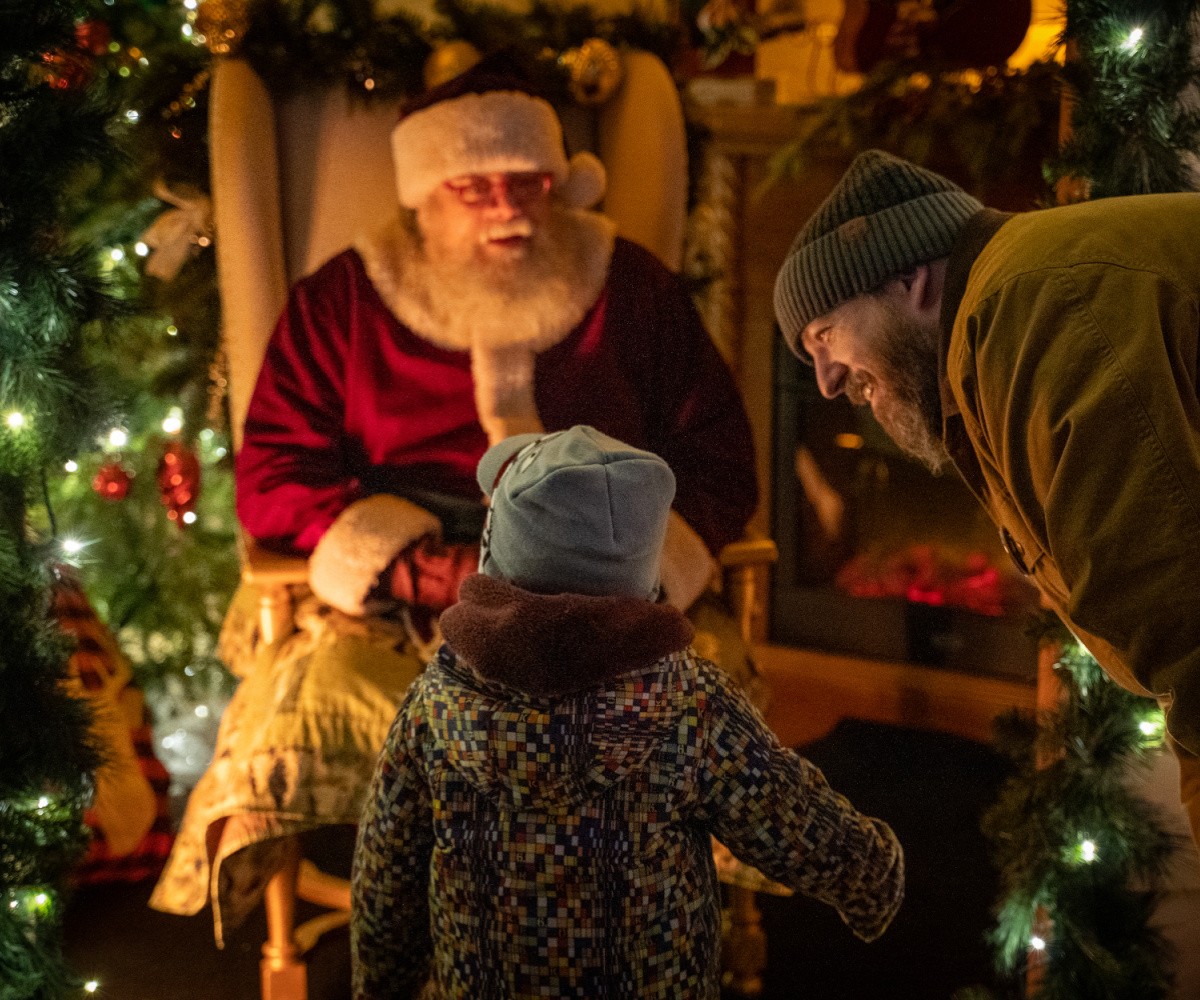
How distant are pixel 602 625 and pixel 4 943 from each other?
127 cm

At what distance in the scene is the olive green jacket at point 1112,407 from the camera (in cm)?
132

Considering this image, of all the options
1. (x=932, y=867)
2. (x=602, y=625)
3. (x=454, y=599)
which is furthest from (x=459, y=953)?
(x=932, y=867)

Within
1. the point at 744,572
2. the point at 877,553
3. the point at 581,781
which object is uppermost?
the point at 581,781

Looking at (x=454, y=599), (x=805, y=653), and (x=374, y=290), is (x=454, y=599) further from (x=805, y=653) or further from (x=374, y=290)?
(x=805, y=653)

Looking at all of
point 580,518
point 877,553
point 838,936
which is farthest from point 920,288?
point 877,553

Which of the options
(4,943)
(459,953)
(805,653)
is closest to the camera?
(459,953)

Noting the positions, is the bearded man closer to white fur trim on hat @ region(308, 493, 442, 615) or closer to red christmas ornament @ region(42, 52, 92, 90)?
white fur trim on hat @ region(308, 493, 442, 615)

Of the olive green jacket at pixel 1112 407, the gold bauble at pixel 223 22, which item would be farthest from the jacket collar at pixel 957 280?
the gold bauble at pixel 223 22

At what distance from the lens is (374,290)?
2.58m

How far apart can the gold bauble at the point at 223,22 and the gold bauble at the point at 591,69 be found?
67 centimetres

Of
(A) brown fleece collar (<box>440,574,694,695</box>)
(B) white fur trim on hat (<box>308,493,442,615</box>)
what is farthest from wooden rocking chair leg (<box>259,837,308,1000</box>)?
(A) brown fleece collar (<box>440,574,694,695</box>)

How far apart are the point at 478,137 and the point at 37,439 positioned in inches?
39.2

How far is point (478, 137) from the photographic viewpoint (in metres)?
2.40

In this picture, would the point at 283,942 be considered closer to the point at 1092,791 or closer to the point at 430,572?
the point at 430,572
